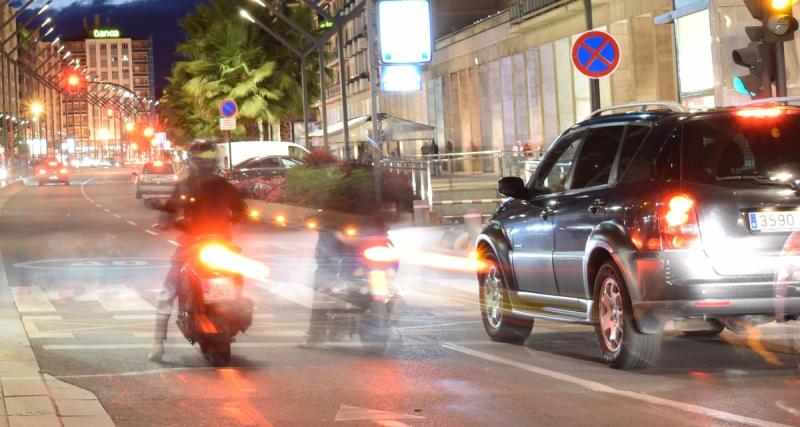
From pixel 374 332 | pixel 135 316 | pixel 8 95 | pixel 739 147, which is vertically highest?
pixel 8 95

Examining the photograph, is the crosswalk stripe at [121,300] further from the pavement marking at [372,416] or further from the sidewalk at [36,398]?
the pavement marking at [372,416]

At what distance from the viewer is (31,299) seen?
16.1m

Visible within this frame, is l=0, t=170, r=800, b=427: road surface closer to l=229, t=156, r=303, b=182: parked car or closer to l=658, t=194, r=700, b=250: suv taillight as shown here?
l=658, t=194, r=700, b=250: suv taillight

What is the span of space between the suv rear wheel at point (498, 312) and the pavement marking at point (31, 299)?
16.7 ft

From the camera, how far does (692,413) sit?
26.2ft

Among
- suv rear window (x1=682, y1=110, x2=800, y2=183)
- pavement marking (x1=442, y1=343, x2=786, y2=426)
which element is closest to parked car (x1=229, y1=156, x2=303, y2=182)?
pavement marking (x1=442, y1=343, x2=786, y2=426)

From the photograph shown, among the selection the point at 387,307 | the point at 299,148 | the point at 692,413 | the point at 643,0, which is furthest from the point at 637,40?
the point at 692,413

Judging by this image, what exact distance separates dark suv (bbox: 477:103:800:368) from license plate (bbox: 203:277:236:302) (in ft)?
7.87

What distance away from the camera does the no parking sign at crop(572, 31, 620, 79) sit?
1928cm

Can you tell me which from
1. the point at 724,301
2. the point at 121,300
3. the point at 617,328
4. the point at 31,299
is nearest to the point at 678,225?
the point at 724,301

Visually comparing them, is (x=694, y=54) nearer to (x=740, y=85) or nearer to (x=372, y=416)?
(x=740, y=85)

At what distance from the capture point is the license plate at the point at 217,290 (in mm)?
10641

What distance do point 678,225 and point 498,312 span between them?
2782mm

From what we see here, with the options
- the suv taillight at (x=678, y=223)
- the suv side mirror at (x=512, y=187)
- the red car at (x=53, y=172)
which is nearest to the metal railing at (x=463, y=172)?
the suv side mirror at (x=512, y=187)
